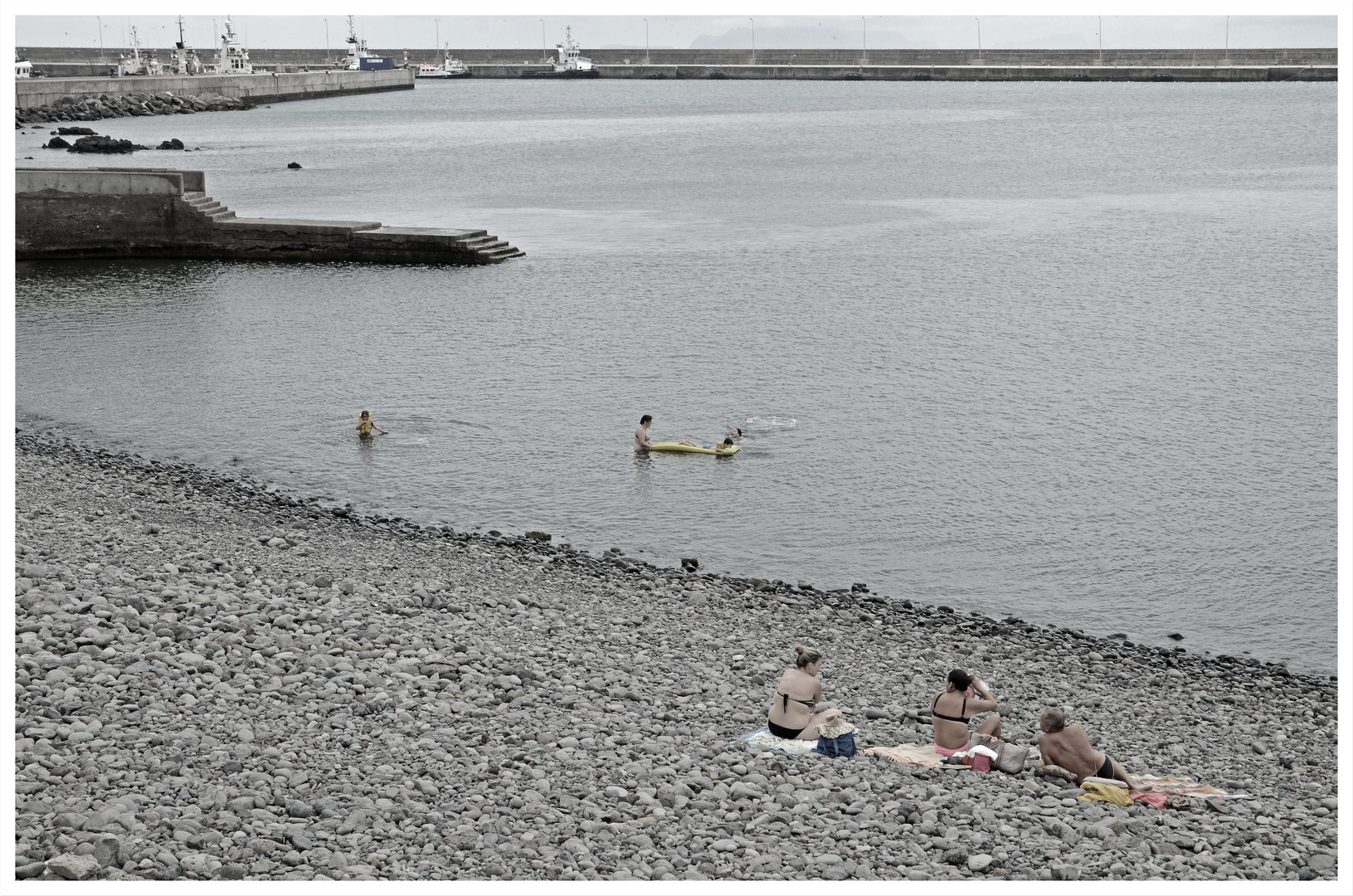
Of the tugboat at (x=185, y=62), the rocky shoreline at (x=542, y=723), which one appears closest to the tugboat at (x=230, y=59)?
the tugboat at (x=185, y=62)

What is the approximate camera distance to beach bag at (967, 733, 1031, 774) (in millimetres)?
11469

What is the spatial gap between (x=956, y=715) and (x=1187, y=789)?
1.96 meters

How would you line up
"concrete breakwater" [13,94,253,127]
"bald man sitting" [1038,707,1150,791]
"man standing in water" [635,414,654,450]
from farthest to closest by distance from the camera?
"concrete breakwater" [13,94,253,127] < "man standing in water" [635,414,654,450] < "bald man sitting" [1038,707,1150,791]

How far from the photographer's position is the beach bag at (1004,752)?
11.5m

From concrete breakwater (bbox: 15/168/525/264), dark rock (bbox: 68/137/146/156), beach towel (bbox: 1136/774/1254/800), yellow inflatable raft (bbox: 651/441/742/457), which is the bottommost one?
beach towel (bbox: 1136/774/1254/800)

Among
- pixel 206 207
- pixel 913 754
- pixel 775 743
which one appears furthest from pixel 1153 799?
pixel 206 207

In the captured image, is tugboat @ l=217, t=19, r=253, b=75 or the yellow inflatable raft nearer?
the yellow inflatable raft

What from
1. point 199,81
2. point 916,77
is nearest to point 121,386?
point 199,81

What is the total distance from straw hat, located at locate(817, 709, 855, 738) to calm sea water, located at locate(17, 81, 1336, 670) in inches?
253

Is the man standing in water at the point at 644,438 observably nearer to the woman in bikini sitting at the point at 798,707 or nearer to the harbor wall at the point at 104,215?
the woman in bikini sitting at the point at 798,707

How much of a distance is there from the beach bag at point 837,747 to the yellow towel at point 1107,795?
1926 millimetres

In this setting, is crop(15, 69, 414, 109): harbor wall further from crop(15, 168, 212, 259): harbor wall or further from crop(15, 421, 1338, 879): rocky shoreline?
crop(15, 421, 1338, 879): rocky shoreline

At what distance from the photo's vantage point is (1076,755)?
1132cm

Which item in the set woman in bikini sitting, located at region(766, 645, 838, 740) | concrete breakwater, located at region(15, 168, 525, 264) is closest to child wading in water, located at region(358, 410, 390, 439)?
woman in bikini sitting, located at region(766, 645, 838, 740)
